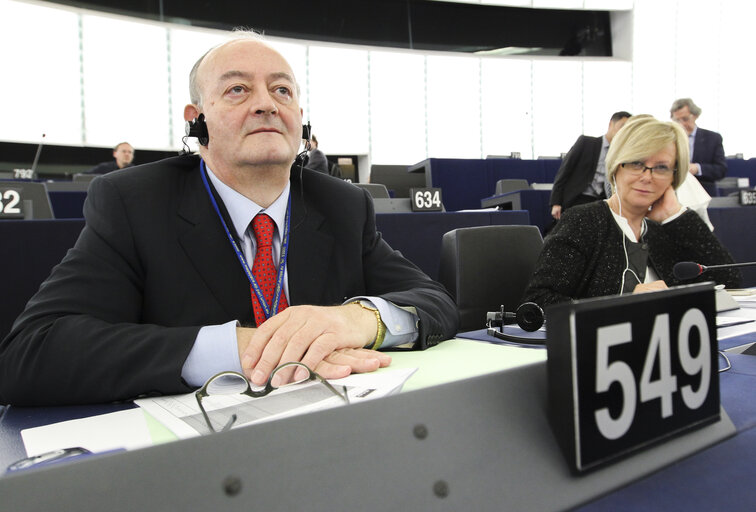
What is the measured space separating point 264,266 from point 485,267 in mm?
932

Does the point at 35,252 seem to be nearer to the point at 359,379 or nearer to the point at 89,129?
the point at 359,379

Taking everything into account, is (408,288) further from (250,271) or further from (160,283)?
(160,283)

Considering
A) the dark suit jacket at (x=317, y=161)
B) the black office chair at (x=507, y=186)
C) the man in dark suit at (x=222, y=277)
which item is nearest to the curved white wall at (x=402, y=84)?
the black office chair at (x=507, y=186)

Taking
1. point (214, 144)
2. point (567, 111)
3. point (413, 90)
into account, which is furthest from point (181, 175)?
point (567, 111)

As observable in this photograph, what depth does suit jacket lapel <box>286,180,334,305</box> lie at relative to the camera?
120 centimetres

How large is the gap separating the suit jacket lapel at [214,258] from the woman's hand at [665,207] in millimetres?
1701

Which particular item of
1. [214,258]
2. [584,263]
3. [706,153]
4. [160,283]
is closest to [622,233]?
[584,263]

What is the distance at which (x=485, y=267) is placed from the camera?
1.87 m

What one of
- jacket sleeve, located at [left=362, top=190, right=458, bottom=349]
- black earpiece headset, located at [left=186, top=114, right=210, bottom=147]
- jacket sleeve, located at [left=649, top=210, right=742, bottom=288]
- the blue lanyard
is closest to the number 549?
jacket sleeve, located at [left=362, top=190, right=458, bottom=349]

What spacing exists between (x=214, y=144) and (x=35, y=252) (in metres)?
0.94

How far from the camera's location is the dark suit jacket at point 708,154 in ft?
15.8

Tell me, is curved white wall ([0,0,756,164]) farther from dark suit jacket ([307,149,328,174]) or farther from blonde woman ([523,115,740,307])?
blonde woman ([523,115,740,307])

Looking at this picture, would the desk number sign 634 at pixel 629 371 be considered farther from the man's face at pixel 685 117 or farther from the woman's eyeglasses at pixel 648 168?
the man's face at pixel 685 117

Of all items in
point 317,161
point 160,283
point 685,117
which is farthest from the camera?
point 317,161
